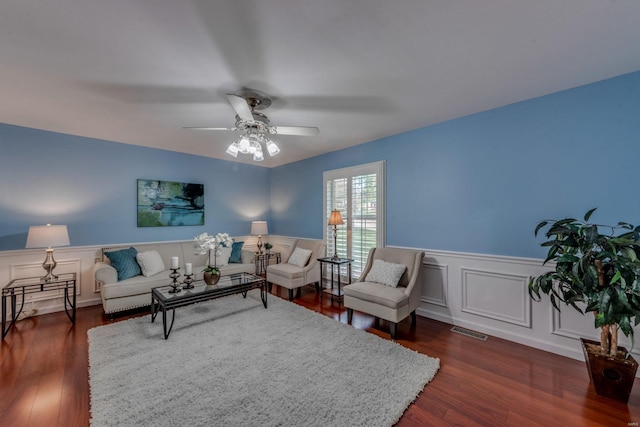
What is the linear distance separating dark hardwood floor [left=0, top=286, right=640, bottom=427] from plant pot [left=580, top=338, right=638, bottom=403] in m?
0.07

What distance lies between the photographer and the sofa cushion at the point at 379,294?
2.87m

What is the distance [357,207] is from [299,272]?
1.47 metres

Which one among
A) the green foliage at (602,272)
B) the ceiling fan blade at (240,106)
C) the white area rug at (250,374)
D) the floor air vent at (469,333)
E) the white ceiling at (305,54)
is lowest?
the floor air vent at (469,333)

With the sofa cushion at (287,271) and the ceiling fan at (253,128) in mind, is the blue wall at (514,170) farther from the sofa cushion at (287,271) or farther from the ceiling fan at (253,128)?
the ceiling fan at (253,128)

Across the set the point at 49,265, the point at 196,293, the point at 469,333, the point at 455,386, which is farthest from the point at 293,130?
the point at 49,265

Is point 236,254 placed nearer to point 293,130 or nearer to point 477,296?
point 293,130

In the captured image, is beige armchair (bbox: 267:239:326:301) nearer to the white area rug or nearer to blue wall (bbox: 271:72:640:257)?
the white area rug

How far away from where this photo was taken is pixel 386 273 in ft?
11.0

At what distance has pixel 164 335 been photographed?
9.28 ft

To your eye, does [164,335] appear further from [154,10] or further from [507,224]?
[507,224]

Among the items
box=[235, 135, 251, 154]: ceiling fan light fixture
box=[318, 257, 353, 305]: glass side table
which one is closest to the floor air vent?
box=[318, 257, 353, 305]: glass side table

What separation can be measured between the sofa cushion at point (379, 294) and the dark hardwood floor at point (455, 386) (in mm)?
413

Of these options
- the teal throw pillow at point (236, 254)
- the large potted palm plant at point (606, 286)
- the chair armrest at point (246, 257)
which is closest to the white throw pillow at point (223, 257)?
the teal throw pillow at point (236, 254)

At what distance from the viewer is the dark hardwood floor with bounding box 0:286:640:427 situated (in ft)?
5.78
